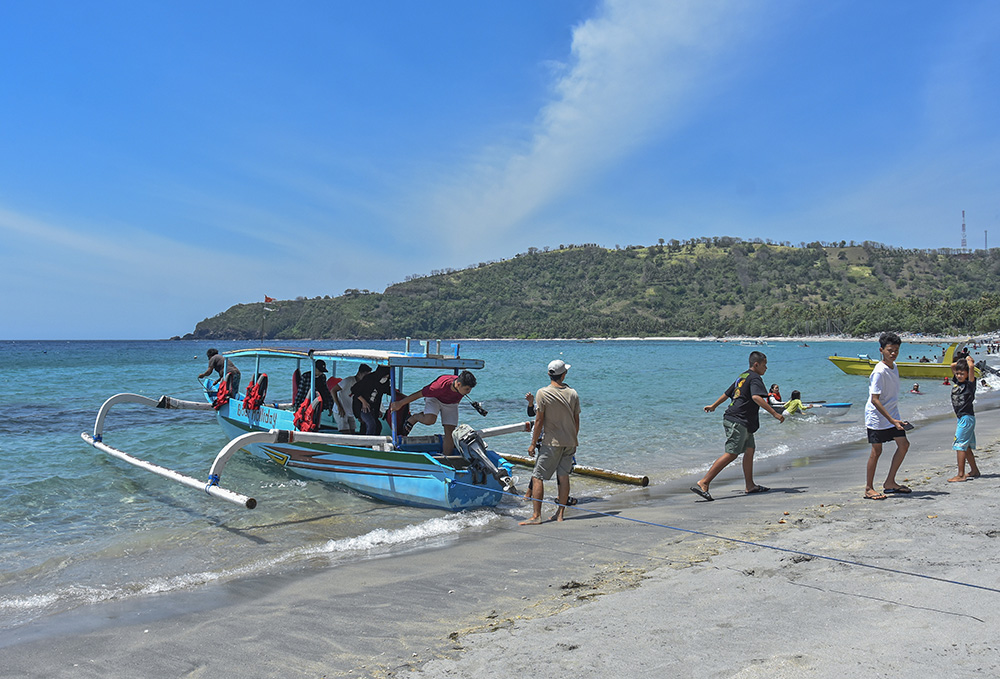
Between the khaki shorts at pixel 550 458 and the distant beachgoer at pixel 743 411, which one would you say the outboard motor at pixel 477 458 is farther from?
the distant beachgoer at pixel 743 411

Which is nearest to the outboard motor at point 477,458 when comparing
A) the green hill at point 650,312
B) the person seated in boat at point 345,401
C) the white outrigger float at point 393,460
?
the white outrigger float at point 393,460

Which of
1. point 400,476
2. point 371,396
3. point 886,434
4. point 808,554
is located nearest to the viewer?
point 808,554

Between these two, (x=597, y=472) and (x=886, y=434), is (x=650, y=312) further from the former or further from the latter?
(x=886, y=434)

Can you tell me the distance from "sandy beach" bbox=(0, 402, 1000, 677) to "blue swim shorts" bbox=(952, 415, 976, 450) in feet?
4.50

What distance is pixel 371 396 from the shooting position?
10.7m

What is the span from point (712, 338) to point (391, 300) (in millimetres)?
86292

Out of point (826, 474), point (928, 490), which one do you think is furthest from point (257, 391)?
point (928, 490)

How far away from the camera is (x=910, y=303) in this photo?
451ft

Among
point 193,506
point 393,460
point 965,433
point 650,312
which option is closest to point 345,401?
point 393,460

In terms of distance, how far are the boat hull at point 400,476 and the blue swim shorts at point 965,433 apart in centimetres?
636

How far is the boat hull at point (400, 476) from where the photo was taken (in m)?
8.90

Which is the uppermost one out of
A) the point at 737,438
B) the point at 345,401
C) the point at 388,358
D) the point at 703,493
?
the point at 388,358

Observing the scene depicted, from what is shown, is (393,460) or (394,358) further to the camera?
(394,358)

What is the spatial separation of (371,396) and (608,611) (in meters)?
6.65
